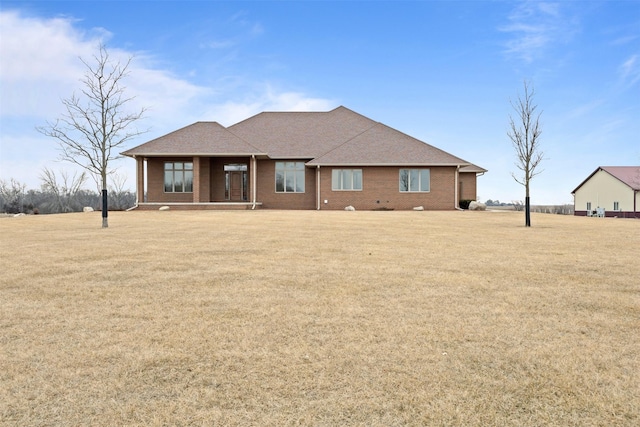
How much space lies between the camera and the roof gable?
31.0 metres

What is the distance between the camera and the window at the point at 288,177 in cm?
3447

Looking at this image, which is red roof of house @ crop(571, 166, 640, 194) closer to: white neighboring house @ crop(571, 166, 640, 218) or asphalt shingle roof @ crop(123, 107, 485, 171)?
white neighboring house @ crop(571, 166, 640, 218)

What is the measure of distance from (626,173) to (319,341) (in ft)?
203

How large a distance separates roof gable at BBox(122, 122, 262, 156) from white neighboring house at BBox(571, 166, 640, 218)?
42.3 meters

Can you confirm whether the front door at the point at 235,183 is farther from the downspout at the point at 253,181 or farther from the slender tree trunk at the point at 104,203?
the slender tree trunk at the point at 104,203

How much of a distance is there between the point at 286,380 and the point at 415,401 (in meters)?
1.17

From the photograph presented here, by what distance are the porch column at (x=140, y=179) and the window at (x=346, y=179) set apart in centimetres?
1383

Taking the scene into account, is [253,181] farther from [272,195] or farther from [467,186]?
[467,186]

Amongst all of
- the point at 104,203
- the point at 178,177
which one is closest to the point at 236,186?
the point at 178,177

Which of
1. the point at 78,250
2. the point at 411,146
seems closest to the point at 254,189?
the point at 411,146

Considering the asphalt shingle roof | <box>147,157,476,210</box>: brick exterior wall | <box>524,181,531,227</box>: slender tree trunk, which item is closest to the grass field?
<box>524,181,531,227</box>: slender tree trunk

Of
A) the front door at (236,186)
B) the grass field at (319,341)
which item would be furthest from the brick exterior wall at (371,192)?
the grass field at (319,341)

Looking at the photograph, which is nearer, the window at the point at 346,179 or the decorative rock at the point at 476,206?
the window at the point at 346,179

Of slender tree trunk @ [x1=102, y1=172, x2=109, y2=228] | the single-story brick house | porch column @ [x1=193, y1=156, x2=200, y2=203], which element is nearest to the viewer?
slender tree trunk @ [x1=102, y1=172, x2=109, y2=228]
